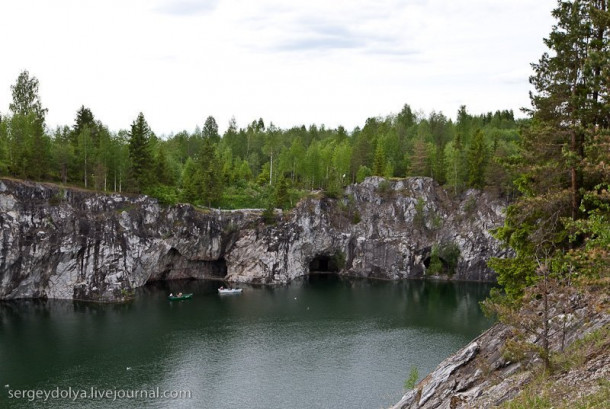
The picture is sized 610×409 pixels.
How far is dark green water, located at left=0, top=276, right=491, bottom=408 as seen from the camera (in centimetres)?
4191

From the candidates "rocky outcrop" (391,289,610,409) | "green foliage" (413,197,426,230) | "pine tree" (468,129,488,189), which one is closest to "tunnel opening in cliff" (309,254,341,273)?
"green foliage" (413,197,426,230)

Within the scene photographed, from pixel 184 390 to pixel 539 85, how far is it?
35.1m

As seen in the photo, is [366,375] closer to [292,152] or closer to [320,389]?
[320,389]

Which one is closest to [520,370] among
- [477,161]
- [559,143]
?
[559,143]

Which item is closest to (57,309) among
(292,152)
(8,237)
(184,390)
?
(8,237)

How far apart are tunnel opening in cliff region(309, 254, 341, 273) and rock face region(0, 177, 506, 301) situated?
20cm

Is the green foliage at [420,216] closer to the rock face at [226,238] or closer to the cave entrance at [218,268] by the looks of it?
the rock face at [226,238]

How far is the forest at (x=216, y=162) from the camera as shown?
73062mm

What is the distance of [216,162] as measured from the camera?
286ft

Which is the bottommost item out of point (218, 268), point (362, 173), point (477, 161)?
point (218, 268)

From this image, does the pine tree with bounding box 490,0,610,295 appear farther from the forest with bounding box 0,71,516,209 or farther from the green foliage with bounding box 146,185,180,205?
the green foliage with bounding box 146,185,180,205

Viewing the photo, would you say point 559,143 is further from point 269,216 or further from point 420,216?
point 420,216

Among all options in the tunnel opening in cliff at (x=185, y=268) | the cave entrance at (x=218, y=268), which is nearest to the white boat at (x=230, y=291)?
the tunnel opening in cliff at (x=185, y=268)

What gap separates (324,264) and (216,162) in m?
28.9
